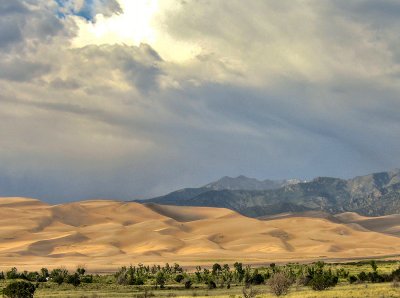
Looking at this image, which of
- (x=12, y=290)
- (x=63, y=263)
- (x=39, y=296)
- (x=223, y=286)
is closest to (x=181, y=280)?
(x=223, y=286)

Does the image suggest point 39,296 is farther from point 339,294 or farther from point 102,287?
point 339,294

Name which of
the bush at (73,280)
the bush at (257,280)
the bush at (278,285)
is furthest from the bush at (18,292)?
the bush at (257,280)

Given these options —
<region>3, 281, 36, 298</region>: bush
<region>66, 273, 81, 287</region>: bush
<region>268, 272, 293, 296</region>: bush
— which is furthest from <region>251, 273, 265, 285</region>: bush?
<region>3, 281, 36, 298</region>: bush

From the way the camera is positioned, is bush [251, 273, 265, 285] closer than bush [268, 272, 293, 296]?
No

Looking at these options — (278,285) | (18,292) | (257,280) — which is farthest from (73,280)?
(278,285)

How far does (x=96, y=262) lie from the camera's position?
18462 centimetres

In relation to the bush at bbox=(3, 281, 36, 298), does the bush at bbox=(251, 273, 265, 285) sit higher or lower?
lower

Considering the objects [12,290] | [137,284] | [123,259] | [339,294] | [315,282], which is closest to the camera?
[339,294]

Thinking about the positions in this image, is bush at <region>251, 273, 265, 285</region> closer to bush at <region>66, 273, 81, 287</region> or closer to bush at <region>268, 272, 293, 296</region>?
bush at <region>66, 273, 81, 287</region>

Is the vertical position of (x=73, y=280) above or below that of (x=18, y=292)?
above

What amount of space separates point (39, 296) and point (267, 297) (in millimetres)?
28971

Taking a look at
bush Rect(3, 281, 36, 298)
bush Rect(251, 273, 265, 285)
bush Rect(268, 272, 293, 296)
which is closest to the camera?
bush Rect(268, 272, 293, 296)

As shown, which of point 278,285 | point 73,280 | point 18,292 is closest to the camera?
point 278,285

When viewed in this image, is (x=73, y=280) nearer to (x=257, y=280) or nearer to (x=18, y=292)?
(x=257, y=280)
